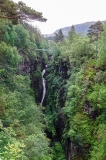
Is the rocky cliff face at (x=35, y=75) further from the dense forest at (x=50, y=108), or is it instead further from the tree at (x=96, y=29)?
the tree at (x=96, y=29)

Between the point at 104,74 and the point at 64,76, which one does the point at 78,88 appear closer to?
the point at 104,74

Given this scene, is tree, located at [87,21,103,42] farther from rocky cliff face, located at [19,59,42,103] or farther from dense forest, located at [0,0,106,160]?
rocky cliff face, located at [19,59,42,103]

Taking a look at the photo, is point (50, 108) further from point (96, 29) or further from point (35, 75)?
point (96, 29)

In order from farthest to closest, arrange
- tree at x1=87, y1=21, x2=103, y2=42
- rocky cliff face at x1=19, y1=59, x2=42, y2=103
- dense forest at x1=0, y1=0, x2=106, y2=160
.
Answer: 1. tree at x1=87, y1=21, x2=103, y2=42
2. rocky cliff face at x1=19, y1=59, x2=42, y2=103
3. dense forest at x1=0, y1=0, x2=106, y2=160

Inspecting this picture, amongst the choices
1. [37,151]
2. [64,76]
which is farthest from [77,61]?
[37,151]

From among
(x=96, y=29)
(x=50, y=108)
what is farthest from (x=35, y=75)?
(x=96, y=29)

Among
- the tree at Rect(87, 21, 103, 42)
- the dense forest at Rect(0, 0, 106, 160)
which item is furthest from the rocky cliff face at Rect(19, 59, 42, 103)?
the tree at Rect(87, 21, 103, 42)

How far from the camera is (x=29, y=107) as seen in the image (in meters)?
20.3

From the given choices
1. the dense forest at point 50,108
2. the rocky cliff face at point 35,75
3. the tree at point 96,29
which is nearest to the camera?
the dense forest at point 50,108

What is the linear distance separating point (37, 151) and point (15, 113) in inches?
152

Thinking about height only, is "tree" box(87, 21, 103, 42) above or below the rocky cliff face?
above

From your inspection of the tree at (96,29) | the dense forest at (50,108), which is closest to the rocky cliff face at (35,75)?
the dense forest at (50,108)

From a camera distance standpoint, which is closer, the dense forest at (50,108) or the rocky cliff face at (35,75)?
the dense forest at (50,108)

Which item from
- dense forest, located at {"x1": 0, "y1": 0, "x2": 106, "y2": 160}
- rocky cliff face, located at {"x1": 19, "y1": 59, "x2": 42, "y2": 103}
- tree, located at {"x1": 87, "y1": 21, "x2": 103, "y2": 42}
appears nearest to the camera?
dense forest, located at {"x1": 0, "y1": 0, "x2": 106, "y2": 160}
